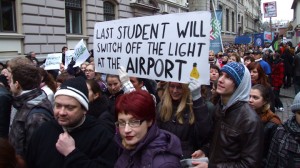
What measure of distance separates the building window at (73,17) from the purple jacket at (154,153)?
1312 cm

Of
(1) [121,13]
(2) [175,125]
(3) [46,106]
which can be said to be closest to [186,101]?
(2) [175,125]

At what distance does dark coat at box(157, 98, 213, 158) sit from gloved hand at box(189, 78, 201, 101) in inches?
1.7

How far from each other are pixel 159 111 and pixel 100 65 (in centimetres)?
134

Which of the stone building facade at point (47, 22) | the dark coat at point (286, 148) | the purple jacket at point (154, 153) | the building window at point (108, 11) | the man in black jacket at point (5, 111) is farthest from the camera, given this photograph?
the building window at point (108, 11)

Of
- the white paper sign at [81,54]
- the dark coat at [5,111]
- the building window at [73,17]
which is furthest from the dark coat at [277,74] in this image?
the building window at [73,17]

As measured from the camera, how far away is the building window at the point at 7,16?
432 inches

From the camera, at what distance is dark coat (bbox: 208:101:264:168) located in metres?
2.26

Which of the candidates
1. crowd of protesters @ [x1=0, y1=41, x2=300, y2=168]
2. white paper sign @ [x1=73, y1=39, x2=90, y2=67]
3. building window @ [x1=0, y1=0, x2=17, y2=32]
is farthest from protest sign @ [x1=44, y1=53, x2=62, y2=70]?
crowd of protesters @ [x1=0, y1=41, x2=300, y2=168]

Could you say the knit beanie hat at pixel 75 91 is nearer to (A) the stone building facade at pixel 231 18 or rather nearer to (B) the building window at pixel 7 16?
(B) the building window at pixel 7 16

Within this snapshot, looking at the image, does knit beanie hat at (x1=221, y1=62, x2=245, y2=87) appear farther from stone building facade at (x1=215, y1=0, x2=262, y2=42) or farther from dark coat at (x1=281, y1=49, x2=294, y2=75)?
stone building facade at (x1=215, y1=0, x2=262, y2=42)

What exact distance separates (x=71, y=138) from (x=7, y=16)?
34.5ft

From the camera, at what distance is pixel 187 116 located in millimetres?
2676

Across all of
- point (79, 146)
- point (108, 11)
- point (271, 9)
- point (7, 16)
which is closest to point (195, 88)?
point (79, 146)

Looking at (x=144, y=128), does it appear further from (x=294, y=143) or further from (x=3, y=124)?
(x=3, y=124)
